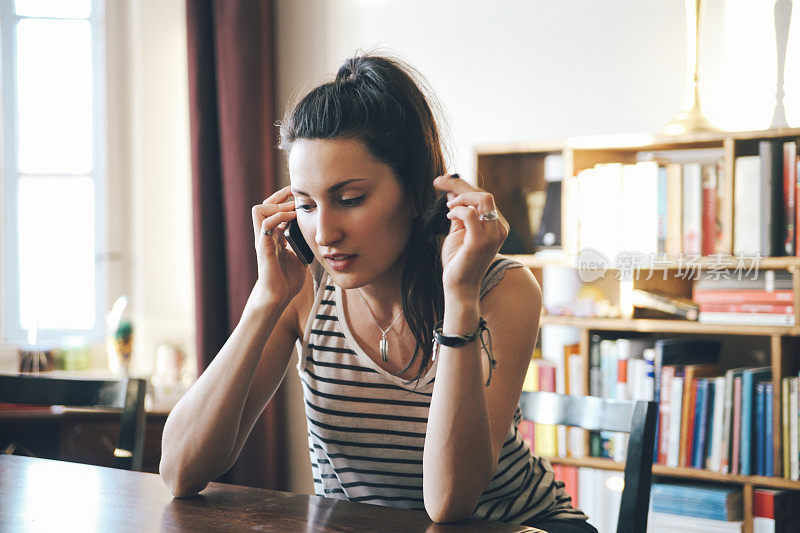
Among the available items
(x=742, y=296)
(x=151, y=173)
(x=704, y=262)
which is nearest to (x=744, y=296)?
(x=742, y=296)

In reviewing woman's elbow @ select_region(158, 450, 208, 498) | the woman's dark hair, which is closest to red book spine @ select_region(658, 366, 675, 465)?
the woman's dark hair

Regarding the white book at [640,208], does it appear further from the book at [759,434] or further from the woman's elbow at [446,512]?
the woman's elbow at [446,512]

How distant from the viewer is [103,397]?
1525mm

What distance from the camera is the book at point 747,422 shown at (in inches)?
82.9

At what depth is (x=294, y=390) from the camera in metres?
3.19

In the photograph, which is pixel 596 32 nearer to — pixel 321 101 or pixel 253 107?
pixel 253 107

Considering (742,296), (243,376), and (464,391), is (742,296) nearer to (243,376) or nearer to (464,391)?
(464,391)

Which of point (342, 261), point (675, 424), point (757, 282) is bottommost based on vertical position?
point (675, 424)

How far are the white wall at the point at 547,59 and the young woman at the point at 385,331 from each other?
3.68ft

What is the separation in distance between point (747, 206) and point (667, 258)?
24cm

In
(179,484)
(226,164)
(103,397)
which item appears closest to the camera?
(179,484)

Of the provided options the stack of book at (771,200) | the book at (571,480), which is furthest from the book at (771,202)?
the book at (571,480)

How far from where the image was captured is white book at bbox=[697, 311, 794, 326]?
Answer: 2078mm

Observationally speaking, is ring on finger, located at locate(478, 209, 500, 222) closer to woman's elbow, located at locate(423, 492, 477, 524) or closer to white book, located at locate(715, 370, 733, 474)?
woman's elbow, located at locate(423, 492, 477, 524)
